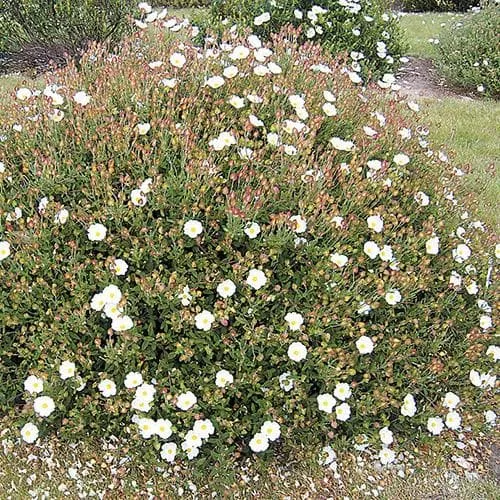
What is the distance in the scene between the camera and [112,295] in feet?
7.57

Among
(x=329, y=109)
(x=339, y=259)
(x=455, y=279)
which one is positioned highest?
(x=329, y=109)

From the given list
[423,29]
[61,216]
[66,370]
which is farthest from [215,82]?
[423,29]

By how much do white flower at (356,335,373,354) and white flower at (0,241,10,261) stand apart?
1.39 m

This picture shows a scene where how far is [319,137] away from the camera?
3.02m

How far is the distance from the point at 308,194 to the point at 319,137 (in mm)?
605

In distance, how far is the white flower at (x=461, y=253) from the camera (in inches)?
110

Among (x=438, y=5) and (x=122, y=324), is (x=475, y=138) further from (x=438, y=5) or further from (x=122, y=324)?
(x=438, y=5)

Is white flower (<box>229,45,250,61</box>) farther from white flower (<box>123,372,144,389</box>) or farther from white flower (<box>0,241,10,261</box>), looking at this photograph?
white flower (<box>123,372,144,389</box>)

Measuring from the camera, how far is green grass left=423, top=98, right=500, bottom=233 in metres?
4.48

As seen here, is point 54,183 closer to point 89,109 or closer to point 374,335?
point 89,109

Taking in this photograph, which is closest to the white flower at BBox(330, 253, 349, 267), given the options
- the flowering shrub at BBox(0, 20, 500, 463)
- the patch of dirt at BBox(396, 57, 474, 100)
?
the flowering shrub at BBox(0, 20, 500, 463)

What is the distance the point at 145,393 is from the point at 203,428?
25 centimetres

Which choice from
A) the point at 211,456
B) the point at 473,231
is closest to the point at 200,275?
the point at 211,456

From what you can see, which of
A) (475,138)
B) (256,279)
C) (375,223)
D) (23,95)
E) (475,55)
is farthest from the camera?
(475,55)
